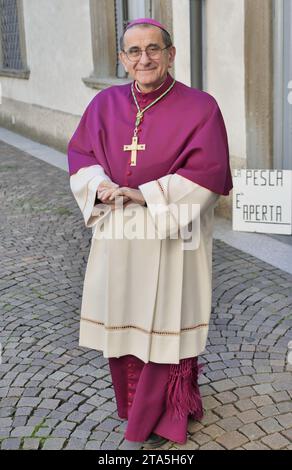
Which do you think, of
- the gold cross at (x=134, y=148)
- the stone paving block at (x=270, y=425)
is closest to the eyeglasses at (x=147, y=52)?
the gold cross at (x=134, y=148)

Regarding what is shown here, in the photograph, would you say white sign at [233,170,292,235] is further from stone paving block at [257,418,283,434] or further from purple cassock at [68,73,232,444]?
purple cassock at [68,73,232,444]

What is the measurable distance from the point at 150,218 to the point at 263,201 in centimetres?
371

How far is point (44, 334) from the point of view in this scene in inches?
172

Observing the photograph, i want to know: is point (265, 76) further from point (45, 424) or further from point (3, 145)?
point (3, 145)

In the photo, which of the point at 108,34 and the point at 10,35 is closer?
the point at 108,34

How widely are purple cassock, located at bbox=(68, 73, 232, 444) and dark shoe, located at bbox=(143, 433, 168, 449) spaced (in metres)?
0.04

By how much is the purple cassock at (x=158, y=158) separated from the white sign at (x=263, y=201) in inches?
131

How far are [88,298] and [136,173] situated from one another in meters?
0.65

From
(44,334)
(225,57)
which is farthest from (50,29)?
(44,334)

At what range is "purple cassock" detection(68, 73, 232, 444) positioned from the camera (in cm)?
267

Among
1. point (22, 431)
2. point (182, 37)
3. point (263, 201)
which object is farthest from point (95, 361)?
point (182, 37)

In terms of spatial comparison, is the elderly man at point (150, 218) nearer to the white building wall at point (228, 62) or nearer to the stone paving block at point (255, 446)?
the stone paving block at point (255, 446)

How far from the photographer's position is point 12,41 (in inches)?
555

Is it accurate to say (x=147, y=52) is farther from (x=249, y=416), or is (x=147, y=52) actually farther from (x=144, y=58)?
(x=249, y=416)
